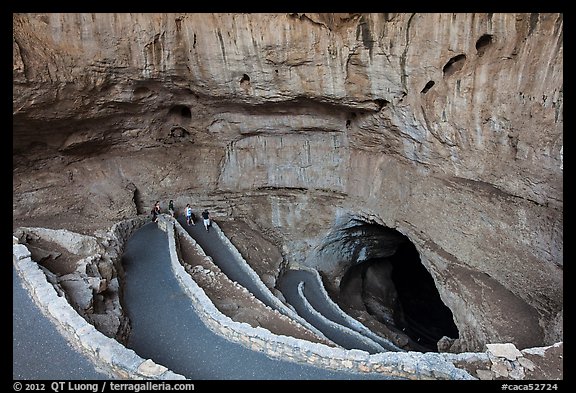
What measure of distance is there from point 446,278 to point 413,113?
5.91 m

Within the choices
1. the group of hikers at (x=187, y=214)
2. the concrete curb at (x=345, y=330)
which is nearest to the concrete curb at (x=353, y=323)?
the concrete curb at (x=345, y=330)

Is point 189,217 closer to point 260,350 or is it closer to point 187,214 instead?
point 187,214

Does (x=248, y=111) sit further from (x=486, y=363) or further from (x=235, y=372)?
(x=486, y=363)

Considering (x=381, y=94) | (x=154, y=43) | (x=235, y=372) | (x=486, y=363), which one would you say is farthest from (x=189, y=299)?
(x=381, y=94)

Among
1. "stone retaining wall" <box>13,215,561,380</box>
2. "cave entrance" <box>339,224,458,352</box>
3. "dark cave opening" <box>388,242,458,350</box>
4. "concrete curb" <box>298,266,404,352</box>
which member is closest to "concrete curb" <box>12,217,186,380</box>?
"stone retaining wall" <box>13,215,561,380</box>

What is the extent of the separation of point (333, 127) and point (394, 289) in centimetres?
960

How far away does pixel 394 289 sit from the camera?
2033 cm

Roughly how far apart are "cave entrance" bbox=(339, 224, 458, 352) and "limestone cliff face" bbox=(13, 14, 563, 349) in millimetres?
2630

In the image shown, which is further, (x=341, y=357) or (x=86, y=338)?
(x=341, y=357)

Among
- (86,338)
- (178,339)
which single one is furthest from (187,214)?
(86,338)

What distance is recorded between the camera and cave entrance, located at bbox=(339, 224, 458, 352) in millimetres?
17516

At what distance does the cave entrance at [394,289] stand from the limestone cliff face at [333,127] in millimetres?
2630

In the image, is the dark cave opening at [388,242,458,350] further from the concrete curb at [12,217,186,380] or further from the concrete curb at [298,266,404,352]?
the concrete curb at [12,217,186,380]

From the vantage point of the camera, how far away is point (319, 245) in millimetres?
18422
